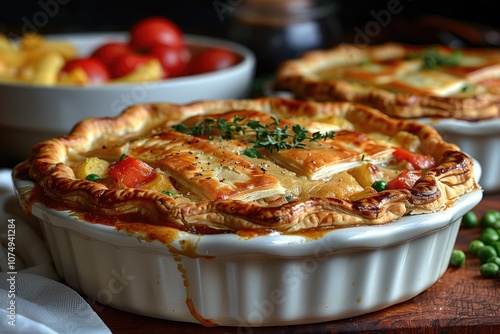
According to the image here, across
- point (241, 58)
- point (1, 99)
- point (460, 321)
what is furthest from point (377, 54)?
point (460, 321)

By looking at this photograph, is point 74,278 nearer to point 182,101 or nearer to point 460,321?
point 460,321

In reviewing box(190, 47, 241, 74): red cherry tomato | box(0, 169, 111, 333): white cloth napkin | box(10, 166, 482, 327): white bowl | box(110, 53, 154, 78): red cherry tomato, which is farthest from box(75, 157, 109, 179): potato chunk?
box(190, 47, 241, 74): red cherry tomato

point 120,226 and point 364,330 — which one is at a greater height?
point 120,226

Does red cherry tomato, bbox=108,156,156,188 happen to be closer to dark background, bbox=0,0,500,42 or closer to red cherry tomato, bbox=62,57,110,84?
red cherry tomato, bbox=62,57,110,84

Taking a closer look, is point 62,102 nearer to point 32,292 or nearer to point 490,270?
point 32,292

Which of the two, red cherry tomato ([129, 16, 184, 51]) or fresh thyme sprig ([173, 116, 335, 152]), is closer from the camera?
fresh thyme sprig ([173, 116, 335, 152])

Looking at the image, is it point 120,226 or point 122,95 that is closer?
point 120,226
